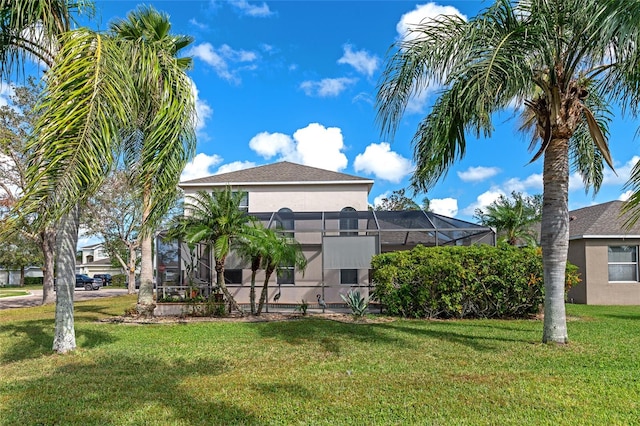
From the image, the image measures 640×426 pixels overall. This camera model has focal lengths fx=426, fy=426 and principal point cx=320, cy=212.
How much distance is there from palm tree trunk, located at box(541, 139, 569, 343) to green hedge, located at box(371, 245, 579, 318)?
4.64m

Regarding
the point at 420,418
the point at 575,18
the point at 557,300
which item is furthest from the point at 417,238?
the point at 420,418

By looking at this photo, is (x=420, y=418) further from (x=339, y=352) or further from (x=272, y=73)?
(x=272, y=73)

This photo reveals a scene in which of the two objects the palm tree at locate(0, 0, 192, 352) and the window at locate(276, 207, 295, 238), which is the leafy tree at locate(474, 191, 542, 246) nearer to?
the window at locate(276, 207, 295, 238)

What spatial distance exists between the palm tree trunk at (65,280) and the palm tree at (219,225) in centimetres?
453

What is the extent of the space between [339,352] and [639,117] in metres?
7.57

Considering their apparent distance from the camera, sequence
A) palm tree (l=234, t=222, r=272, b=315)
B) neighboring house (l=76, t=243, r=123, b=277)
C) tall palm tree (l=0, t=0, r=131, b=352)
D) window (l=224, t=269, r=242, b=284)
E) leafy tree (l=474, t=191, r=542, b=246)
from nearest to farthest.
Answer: tall palm tree (l=0, t=0, r=131, b=352), palm tree (l=234, t=222, r=272, b=315), window (l=224, t=269, r=242, b=284), leafy tree (l=474, t=191, r=542, b=246), neighboring house (l=76, t=243, r=123, b=277)

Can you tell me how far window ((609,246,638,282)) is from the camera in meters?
18.9

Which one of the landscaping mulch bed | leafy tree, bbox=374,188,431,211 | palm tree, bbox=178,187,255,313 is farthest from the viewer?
leafy tree, bbox=374,188,431,211

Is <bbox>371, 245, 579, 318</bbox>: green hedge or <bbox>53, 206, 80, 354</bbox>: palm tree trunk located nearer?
<bbox>53, 206, 80, 354</bbox>: palm tree trunk

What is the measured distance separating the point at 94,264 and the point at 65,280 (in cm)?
6325

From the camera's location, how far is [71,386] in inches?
242

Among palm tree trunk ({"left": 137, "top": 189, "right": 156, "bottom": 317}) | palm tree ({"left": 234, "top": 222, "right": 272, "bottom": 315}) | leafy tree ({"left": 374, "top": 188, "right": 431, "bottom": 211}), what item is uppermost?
Answer: leafy tree ({"left": 374, "top": 188, "right": 431, "bottom": 211})

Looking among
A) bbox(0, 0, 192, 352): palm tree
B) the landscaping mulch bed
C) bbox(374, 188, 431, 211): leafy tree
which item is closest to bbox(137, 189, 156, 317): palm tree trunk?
the landscaping mulch bed

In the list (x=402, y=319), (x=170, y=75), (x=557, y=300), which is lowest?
(x=402, y=319)
